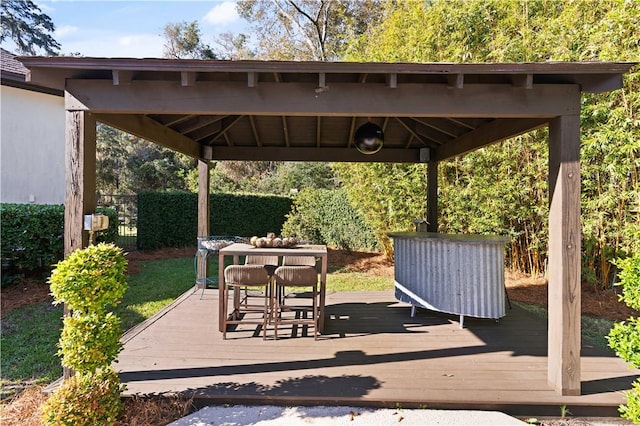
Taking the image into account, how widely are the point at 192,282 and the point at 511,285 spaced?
5874mm

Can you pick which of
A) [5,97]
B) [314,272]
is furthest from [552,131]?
[5,97]

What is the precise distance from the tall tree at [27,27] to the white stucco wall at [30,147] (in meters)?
13.0

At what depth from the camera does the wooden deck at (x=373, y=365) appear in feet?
8.64

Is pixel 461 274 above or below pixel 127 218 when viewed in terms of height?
below

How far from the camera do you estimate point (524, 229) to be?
6223mm

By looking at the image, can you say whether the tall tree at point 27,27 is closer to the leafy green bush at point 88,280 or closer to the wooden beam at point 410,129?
the wooden beam at point 410,129

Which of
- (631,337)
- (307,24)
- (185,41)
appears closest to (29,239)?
(631,337)

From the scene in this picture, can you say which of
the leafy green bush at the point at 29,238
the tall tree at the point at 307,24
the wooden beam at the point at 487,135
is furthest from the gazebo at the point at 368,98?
the tall tree at the point at 307,24

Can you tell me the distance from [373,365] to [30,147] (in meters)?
8.55

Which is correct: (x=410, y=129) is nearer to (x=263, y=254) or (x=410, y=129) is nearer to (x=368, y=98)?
(x=368, y=98)

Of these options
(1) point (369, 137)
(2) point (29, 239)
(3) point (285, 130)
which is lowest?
(2) point (29, 239)

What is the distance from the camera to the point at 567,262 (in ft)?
8.98

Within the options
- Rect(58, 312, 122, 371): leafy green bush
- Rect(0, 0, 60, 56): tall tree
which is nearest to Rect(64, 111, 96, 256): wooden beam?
Rect(58, 312, 122, 371): leafy green bush

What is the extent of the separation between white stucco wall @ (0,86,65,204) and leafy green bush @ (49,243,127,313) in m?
6.81
